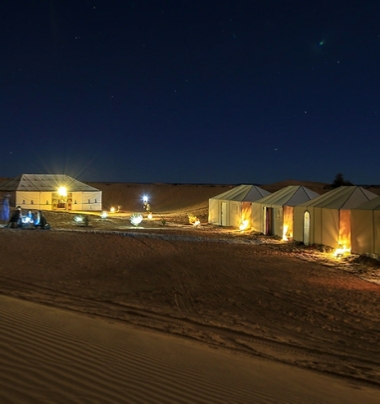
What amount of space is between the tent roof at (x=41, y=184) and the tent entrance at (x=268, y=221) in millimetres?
27679

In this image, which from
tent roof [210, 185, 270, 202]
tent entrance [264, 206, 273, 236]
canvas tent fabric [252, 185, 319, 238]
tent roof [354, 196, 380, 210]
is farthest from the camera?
tent roof [210, 185, 270, 202]

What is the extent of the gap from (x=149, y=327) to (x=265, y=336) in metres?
1.99

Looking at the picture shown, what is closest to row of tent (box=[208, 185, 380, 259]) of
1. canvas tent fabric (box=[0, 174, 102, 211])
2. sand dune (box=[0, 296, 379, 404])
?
sand dune (box=[0, 296, 379, 404])

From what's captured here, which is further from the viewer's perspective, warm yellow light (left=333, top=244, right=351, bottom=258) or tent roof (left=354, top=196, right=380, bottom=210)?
warm yellow light (left=333, top=244, right=351, bottom=258)

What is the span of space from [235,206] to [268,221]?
612cm

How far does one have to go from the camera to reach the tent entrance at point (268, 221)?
30250mm

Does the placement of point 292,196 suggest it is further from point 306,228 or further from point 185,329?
point 185,329

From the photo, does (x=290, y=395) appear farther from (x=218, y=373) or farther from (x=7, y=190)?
(x=7, y=190)

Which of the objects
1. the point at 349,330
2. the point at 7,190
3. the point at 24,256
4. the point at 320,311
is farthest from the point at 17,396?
the point at 7,190

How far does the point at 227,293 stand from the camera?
12.2 meters

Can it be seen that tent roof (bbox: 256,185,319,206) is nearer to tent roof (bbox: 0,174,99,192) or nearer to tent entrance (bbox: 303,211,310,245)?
tent entrance (bbox: 303,211,310,245)

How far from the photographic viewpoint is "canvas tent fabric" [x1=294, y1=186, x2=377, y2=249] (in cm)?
2180

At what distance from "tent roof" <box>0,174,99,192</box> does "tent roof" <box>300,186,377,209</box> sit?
34050 mm

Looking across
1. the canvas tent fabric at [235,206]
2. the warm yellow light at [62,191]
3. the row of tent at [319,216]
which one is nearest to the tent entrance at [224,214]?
the canvas tent fabric at [235,206]
